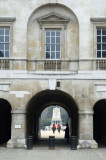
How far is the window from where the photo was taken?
82.2 feet

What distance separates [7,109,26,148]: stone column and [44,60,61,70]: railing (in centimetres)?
314

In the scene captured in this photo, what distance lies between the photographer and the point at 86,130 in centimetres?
2362

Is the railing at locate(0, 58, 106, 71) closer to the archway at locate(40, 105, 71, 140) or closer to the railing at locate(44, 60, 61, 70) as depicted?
the railing at locate(44, 60, 61, 70)

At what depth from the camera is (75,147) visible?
23.2 m

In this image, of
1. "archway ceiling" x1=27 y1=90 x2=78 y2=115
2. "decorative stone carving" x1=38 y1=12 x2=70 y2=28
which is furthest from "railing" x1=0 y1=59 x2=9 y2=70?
"decorative stone carving" x1=38 y1=12 x2=70 y2=28

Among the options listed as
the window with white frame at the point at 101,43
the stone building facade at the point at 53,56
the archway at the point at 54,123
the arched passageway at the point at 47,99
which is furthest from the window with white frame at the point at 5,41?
the archway at the point at 54,123

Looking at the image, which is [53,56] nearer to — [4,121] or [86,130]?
[86,130]

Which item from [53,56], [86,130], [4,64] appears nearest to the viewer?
[86,130]

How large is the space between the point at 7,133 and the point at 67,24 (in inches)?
455

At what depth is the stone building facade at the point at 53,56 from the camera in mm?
23922

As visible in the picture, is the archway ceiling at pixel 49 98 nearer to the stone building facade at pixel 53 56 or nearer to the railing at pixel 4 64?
the stone building facade at pixel 53 56

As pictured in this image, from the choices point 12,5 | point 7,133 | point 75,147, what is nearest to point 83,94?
point 75,147

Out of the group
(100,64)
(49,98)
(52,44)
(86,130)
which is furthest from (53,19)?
(49,98)

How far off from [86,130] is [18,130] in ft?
13.4
